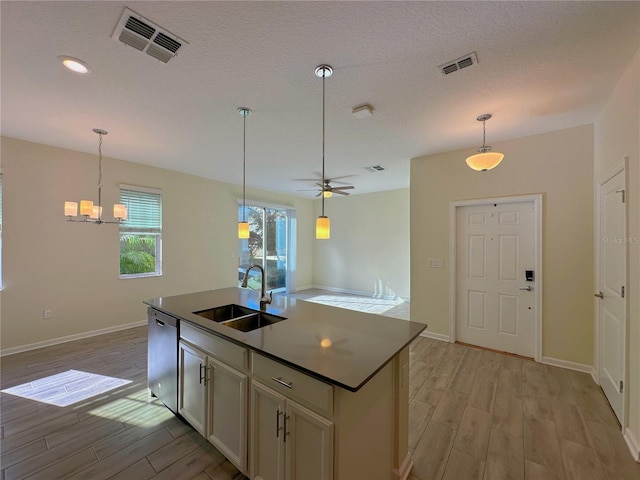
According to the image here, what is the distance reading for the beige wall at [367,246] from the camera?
260 inches

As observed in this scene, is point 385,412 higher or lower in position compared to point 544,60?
lower

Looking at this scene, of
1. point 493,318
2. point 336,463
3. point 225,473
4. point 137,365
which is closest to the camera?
point 336,463

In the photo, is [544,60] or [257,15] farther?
[544,60]

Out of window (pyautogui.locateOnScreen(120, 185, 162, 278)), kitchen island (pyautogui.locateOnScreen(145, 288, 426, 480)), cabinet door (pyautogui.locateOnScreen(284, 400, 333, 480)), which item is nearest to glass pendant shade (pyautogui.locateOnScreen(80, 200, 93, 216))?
window (pyautogui.locateOnScreen(120, 185, 162, 278))

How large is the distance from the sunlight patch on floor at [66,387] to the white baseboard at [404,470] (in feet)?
8.78

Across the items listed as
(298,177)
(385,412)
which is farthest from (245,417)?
(298,177)

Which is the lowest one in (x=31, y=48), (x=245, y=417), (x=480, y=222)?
(x=245, y=417)

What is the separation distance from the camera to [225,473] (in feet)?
5.58

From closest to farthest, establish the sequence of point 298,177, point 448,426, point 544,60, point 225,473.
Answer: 1. point 225,473
2. point 544,60
3. point 448,426
4. point 298,177

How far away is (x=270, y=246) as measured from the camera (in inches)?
280

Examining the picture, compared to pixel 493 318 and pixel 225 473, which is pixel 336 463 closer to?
pixel 225 473

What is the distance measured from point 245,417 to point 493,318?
3.42 meters

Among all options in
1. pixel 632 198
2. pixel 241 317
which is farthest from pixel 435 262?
pixel 241 317

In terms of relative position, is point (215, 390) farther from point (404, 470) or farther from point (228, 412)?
point (404, 470)
